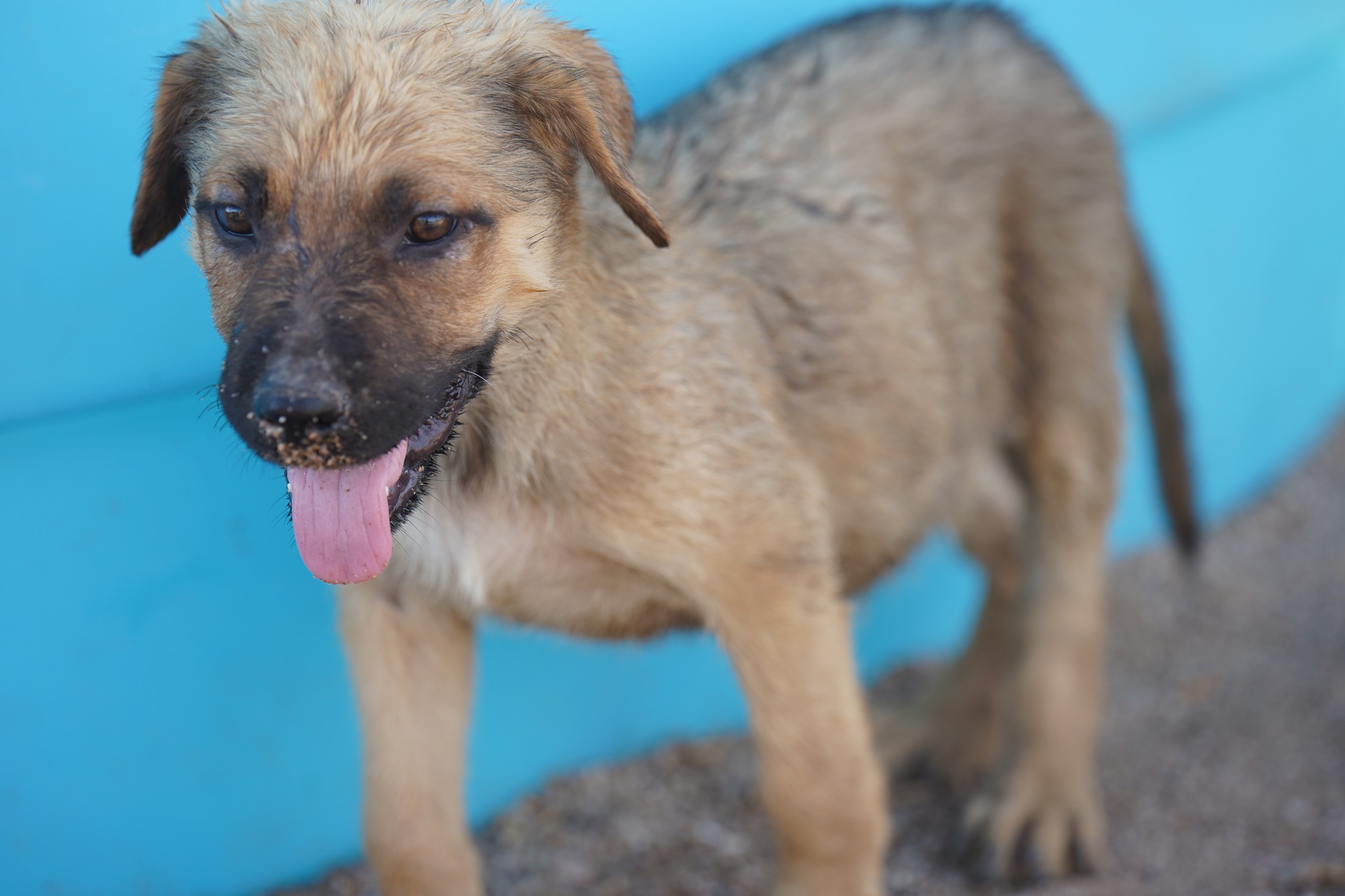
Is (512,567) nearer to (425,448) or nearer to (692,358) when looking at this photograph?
(425,448)

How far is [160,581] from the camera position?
3.37 meters

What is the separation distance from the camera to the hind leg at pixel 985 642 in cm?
450

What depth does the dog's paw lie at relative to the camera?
13.0 feet

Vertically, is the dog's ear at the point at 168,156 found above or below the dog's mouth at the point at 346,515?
above

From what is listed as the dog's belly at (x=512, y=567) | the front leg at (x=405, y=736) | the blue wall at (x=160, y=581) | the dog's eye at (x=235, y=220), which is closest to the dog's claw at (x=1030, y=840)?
the blue wall at (x=160, y=581)

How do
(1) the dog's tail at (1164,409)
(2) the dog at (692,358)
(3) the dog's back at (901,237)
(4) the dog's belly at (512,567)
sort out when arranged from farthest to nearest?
1. (1) the dog's tail at (1164,409)
2. (3) the dog's back at (901,237)
3. (4) the dog's belly at (512,567)
4. (2) the dog at (692,358)

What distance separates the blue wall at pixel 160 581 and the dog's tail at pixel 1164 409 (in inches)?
33.8

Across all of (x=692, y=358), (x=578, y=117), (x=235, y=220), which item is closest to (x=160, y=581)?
(x=235, y=220)

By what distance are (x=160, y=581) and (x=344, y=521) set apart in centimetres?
111

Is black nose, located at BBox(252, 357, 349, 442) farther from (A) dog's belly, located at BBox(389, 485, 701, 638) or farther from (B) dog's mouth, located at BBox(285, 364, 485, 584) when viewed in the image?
(A) dog's belly, located at BBox(389, 485, 701, 638)

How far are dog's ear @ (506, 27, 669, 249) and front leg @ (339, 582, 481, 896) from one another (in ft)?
3.63

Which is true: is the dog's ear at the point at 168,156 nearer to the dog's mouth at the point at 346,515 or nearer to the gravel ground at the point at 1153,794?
the dog's mouth at the point at 346,515

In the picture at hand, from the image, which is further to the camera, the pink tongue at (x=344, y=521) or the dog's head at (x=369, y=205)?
the pink tongue at (x=344, y=521)

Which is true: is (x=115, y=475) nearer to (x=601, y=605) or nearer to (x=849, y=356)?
(x=601, y=605)
